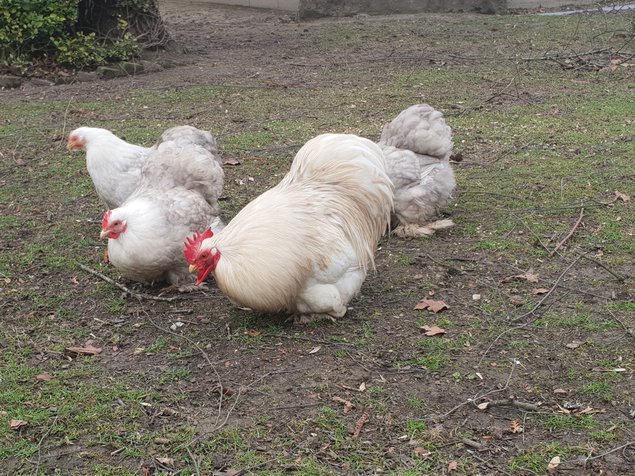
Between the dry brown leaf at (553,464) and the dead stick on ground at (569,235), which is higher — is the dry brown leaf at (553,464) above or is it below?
below

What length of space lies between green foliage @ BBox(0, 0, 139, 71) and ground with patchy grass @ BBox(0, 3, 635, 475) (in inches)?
79.7

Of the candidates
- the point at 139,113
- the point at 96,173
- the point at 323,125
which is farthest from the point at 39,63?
the point at 96,173

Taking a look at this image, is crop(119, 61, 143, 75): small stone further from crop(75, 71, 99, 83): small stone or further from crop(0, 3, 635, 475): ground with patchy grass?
crop(0, 3, 635, 475): ground with patchy grass

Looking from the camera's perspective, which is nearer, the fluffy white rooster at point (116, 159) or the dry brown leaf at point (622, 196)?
the fluffy white rooster at point (116, 159)

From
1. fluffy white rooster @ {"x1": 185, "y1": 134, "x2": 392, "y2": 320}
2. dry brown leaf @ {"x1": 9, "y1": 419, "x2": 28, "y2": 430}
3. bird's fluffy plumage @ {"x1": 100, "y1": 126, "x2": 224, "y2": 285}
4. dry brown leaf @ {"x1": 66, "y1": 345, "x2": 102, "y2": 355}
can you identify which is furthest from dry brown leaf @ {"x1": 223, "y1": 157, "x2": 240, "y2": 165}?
dry brown leaf @ {"x1": 9, "y1": 419, "x2": 28, "y2": 430}

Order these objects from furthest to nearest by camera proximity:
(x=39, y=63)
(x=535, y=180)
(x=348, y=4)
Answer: (x=348, y=4) → (x=39, y=63) → (x=535, y=180)

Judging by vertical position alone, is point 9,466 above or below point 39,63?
below

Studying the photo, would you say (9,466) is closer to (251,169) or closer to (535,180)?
(251,169)

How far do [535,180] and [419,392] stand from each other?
12.1 ft

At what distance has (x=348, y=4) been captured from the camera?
52.6 feet

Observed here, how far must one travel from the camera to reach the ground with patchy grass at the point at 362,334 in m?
3.71

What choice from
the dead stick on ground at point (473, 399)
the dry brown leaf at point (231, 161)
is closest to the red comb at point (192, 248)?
the dead stick on ground at point (473, 399)

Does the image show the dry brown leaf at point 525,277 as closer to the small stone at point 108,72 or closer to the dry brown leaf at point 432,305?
the dry brown leaf at point 432,305

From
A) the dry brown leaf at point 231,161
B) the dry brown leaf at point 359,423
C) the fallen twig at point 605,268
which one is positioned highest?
the dry brown leaf at point 231,161
